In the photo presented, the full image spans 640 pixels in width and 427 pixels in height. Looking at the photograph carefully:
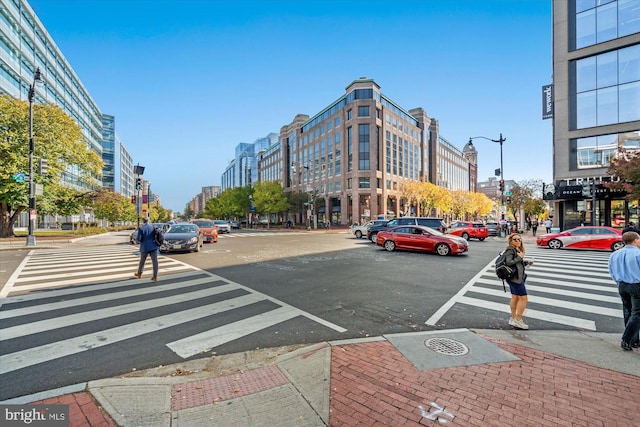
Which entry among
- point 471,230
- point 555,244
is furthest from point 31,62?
point 555,244

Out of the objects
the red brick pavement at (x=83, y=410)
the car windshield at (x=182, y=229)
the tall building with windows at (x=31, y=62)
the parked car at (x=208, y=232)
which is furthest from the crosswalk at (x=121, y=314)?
the tall building with windows at (x=31, y=62)

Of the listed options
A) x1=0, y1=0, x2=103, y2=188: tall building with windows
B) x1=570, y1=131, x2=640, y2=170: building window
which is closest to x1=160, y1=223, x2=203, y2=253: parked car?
x1=0, y1=0, x2=103, y2=188: tall building with windows

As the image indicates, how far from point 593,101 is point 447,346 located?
1356 inches

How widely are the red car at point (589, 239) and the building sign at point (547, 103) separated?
1911cm

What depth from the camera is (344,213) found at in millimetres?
63250

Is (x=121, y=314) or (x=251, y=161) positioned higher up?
(x=251, y=161)

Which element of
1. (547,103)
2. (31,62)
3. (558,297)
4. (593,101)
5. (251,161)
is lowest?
(558,297)

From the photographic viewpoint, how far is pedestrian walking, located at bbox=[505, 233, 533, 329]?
5238 mm

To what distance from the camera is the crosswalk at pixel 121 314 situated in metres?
4.53

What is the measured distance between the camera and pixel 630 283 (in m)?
4.41

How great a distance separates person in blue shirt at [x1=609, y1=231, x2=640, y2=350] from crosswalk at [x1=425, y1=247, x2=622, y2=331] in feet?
3.53

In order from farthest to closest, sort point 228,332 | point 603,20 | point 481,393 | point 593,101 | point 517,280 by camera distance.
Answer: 1. point 593,101
2. point 603,20
3. point 517,280
4. point 228,332
5. point 481,393

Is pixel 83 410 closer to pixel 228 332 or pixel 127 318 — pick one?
pixel 228 332

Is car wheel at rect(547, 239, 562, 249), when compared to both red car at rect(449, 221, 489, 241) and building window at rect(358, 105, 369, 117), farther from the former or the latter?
building window at rect(358, 105, 369, 117)
